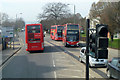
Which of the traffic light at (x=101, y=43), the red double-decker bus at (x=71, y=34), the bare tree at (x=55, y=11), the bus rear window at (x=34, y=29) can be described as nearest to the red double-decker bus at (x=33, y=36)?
the bus rear window at (x=34, y=29)

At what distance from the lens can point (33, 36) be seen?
2592cm

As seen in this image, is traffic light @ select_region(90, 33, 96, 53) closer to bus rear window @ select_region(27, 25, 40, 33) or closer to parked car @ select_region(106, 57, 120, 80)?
parked car @ select_region(106, 57, 120, 80)

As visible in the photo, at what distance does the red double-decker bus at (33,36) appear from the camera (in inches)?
1022

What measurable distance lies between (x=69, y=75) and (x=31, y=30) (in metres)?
13.9

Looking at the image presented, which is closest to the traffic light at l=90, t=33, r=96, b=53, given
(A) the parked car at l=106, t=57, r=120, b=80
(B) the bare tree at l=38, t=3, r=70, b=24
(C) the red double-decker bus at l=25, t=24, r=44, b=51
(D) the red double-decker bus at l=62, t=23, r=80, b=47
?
(A) the parked car at l=106, t=57, r=120, b=80

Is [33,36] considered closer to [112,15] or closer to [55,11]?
[112,15]

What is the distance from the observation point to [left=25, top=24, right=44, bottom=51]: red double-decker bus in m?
26.0

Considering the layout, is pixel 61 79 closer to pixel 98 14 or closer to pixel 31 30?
pixel 31 30

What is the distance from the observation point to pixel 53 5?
87125 millimetres

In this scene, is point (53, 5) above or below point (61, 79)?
above

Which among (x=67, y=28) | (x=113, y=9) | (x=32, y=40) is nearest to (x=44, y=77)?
(x=32, y=40)

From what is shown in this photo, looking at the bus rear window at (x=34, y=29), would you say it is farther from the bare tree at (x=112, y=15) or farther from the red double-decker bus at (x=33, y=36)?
the bare tree at (x=112, y=15)

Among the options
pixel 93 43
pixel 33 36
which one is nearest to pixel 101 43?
pixel 93 43

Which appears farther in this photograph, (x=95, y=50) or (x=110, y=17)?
(x=110, y=17)
